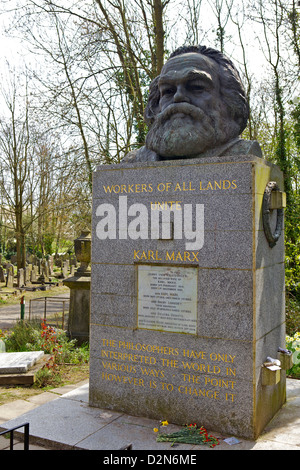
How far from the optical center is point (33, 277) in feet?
77.6

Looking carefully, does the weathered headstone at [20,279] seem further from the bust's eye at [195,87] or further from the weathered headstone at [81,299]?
the bust's eye at [195,87]

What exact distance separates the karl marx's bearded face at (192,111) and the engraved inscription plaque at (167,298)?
4.54 ft

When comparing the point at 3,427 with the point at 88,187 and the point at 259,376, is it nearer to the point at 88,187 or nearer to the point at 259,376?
the point at 259,376

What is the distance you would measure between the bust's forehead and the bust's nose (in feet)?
0.70

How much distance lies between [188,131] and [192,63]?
2.69 ft

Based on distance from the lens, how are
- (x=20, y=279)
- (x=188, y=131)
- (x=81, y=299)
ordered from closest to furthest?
1. (x=188, y=131)
2. (x=81, y=299)
3. (x=20, y=279)

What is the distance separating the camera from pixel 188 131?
4.84 m

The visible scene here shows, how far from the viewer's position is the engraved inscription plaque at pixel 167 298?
4625mm

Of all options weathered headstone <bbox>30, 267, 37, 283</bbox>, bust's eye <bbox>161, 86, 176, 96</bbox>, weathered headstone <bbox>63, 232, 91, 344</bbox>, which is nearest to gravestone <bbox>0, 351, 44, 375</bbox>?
weathered headstone <bbox>63, 232, 91, 344</bbox>

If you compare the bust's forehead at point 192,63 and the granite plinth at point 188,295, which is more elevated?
the bust's forehead at point 192,63

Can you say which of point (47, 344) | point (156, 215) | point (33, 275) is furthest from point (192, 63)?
point (33, 275)

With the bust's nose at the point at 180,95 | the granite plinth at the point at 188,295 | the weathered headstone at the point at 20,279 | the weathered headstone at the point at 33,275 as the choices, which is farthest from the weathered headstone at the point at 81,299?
the weathered headstone at the point at 33,275

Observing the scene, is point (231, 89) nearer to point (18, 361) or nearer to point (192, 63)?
point (192, 63)

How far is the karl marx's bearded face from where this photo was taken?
4.85m
